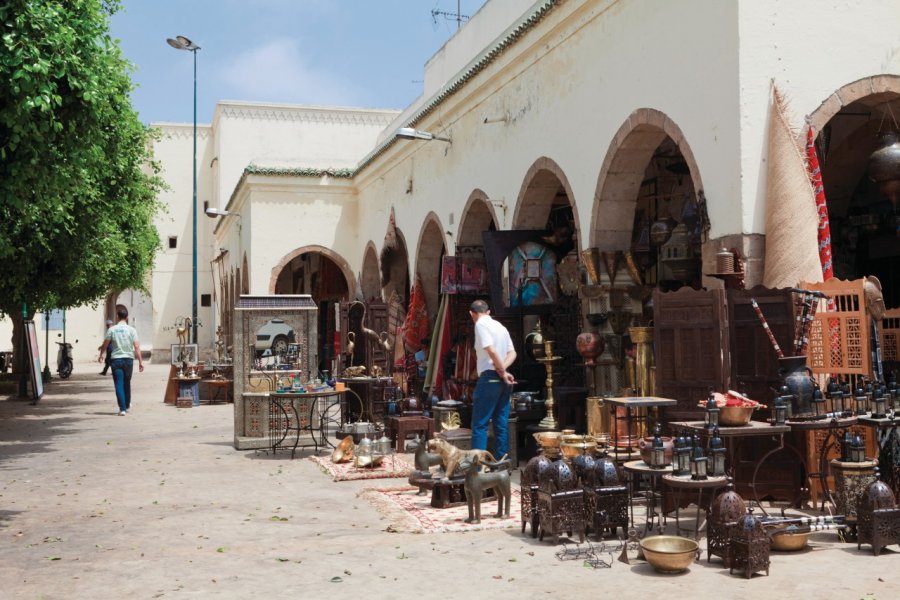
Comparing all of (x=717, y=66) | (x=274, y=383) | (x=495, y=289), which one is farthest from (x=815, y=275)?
(x=274, y=383)

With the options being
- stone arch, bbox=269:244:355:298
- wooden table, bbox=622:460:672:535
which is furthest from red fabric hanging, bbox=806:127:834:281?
stone arch, bbox=269:244:355:298

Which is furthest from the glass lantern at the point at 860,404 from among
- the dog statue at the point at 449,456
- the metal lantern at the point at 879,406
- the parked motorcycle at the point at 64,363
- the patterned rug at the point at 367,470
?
the parked motorcycle at the point at 64,363

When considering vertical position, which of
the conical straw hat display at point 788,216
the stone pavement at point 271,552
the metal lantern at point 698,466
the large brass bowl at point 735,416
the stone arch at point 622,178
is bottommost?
the stone pavement at point 271,552

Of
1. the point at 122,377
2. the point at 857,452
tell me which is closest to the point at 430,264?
the point at 122,377

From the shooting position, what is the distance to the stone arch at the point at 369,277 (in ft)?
69.5

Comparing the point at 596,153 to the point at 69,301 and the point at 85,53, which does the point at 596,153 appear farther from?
the point at 69,301

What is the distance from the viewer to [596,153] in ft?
31.6

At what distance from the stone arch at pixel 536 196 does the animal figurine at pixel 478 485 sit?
5.45 meters

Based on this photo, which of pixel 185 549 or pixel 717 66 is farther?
pixel 717 66

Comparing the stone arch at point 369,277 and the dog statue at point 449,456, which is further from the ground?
the stone arch at point 369,277

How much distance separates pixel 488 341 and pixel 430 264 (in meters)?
8.90

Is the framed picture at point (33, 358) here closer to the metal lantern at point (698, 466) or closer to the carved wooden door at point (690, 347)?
the carved wooden door at point (690, 347)

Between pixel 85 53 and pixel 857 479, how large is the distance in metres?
7.03

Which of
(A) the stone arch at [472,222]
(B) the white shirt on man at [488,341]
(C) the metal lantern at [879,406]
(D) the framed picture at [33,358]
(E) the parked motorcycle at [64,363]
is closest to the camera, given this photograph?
(C) the metal lantern at [879,406]
